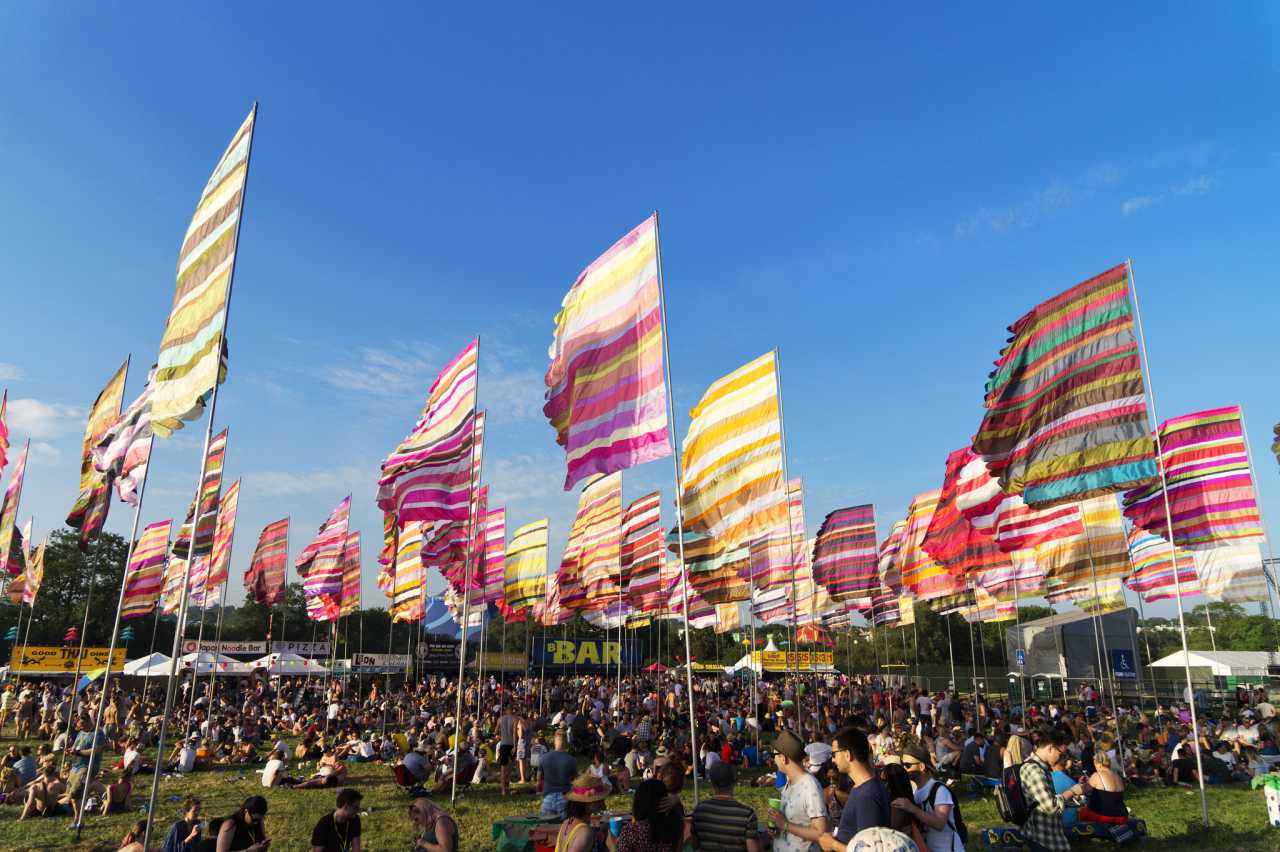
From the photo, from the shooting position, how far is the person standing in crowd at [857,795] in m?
5.69

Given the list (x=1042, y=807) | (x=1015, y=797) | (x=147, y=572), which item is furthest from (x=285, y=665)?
(x=1042, y=807)

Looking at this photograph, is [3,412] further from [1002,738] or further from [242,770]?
[1002,738]

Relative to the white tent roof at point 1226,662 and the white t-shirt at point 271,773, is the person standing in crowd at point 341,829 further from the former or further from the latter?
the white tent roof at point 1226,662

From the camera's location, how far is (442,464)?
16.5m

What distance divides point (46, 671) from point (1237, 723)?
186 feet

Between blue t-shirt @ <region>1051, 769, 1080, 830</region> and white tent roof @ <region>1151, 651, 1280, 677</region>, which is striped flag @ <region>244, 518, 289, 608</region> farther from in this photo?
white tent roof @ <region>1151, 651, 1280, 677</region>

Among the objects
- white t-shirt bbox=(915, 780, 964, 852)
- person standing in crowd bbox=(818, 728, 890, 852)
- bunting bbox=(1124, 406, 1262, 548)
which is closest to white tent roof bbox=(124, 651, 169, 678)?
white t-shirt bbox=(915, 780, 964, 852)

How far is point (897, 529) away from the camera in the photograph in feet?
104

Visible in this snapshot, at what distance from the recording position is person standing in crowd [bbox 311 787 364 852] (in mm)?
8141

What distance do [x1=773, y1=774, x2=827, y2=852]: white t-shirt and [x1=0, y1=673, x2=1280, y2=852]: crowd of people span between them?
0.04 feet

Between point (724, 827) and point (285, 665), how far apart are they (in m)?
39.7

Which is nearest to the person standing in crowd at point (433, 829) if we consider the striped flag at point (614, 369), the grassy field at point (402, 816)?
the striped flag at point (614, 369)

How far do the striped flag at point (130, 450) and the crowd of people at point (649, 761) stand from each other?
4534 millimetres

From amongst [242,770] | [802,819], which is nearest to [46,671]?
[242,770]
